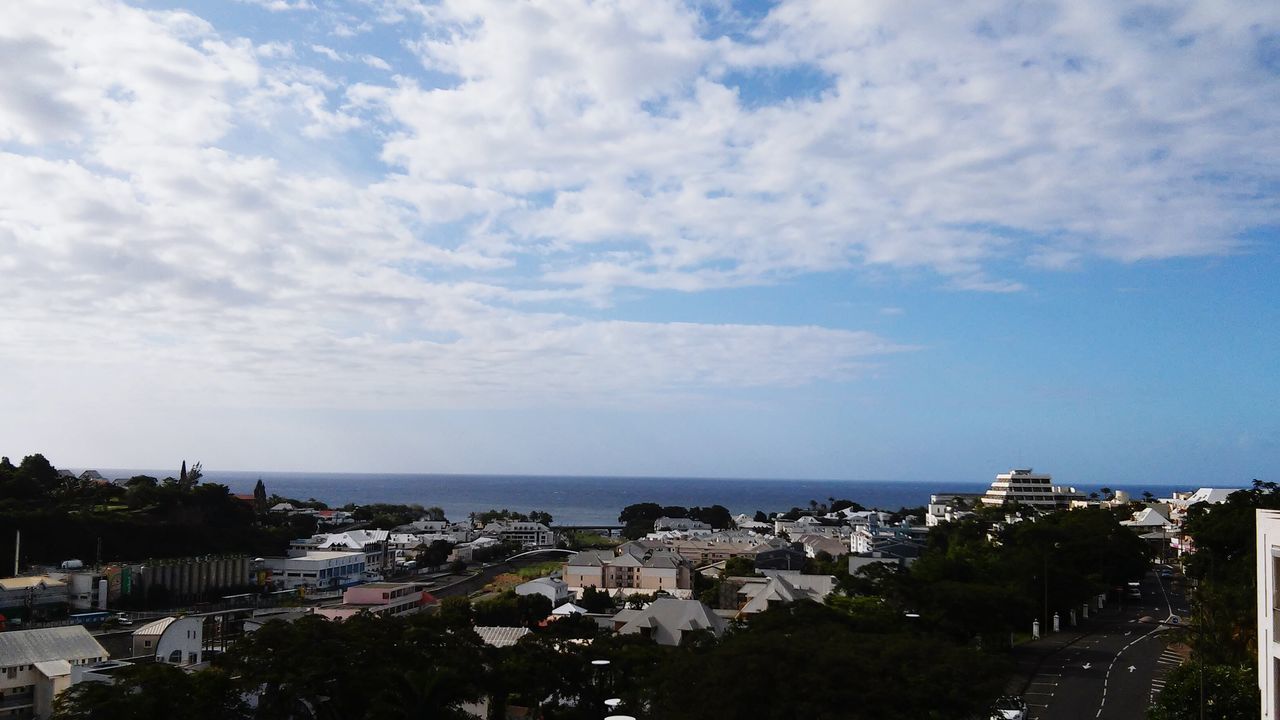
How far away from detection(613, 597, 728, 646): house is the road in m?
10.3

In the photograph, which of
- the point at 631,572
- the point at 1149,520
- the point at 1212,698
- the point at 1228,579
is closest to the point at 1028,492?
the point at 1149,520

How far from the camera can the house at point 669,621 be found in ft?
98.2

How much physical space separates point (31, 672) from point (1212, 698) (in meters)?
28.2

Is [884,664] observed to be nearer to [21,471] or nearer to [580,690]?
[580,690]

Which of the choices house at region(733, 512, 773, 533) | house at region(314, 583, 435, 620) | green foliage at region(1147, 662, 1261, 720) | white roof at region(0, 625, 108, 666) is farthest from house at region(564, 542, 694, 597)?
house at region(733, 512, 773, 533)

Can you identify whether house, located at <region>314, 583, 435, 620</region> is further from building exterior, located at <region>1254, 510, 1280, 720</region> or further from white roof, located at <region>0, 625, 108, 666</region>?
building exterior, located at <region>1254, 510, 1280, 720</region>

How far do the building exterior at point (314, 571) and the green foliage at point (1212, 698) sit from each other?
4764cm

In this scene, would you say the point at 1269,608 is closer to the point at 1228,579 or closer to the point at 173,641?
the point at 1228,579

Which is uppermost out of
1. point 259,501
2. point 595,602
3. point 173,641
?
point 259,501

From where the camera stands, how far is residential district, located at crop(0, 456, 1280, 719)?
16.4 meters

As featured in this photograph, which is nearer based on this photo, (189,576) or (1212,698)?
(1212,698)

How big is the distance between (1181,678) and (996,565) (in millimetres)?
16206

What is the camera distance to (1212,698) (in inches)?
677

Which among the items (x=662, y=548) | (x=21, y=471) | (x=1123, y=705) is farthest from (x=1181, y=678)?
(x=21, y=471)
